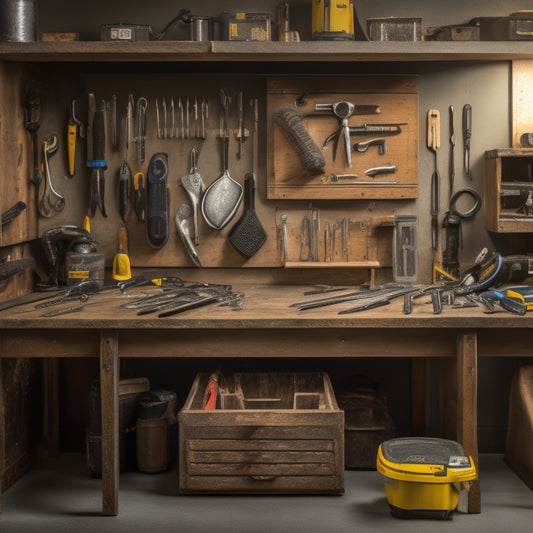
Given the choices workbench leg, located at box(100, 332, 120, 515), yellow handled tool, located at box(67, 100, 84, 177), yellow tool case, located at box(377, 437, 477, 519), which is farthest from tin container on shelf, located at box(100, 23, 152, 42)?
yellow tool case, located at box(377, 437, 477, 519)

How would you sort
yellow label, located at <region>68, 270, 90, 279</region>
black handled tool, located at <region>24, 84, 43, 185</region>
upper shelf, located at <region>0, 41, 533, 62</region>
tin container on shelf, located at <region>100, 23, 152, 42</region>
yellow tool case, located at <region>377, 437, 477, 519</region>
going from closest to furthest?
yellow tool case, located at <region>377, 437, 477, 519</region> → upper shelf, located at <region>0, 41, 533, 62</region> → tin container on shelf, located at <region>100, 23, 152, 42</region> → yellow label, located at <region>68, 270, 90, 279</region> → black handled tool, located at <region>24, 84, 43, 185</region>

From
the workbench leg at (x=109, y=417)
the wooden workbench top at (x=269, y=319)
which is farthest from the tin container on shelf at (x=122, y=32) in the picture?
the workbench leg at (x=109, y=417)

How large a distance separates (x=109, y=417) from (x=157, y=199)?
3.86 feet

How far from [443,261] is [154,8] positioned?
185 centimetres

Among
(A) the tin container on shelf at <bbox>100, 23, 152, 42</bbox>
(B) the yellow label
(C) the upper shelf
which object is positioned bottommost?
(B) the yellow label

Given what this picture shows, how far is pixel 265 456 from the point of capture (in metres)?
3.27

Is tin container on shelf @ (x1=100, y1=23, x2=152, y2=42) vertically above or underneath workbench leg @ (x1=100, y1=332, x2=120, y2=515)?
above

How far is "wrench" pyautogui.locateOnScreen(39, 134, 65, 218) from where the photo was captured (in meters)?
3.91

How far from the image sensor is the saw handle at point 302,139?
12.3 ft

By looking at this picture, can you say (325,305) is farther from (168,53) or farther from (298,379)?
(168,53)

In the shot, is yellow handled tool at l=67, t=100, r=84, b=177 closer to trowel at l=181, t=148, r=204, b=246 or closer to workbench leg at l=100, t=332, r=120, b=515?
trowel at l=181, t=148, r=204, b=246

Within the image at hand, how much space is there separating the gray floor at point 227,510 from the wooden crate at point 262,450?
0.07 metres

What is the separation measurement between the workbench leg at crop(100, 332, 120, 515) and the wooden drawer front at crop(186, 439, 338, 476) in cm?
31

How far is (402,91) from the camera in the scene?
3.86m
